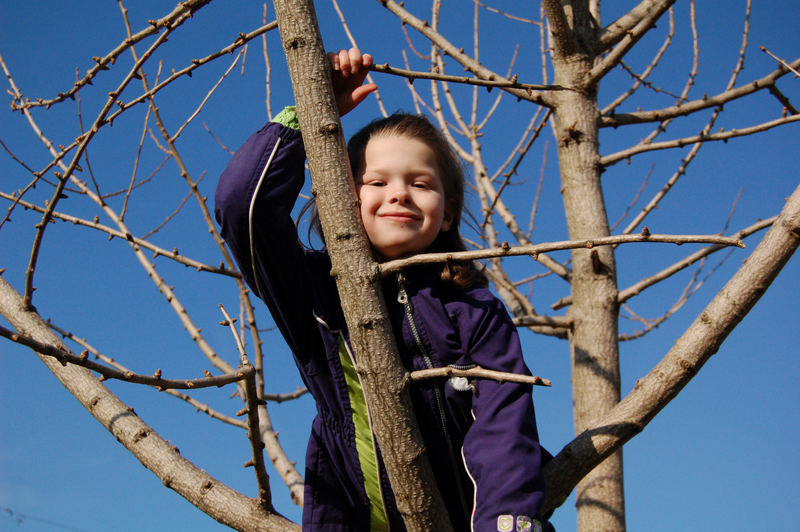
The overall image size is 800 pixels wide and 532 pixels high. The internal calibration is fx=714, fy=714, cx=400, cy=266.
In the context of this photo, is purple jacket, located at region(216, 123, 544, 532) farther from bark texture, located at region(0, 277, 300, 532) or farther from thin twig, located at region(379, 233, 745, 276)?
thin twig, located at region(379, 233, 745, 276)

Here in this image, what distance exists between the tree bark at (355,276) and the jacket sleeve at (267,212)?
187 millimetres

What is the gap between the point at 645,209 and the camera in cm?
276

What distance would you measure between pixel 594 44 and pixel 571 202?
2.03ft

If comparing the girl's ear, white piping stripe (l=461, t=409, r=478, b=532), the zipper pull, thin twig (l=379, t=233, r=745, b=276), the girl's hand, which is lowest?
white piping stripe (l=461, t=409, r=478, b=532)

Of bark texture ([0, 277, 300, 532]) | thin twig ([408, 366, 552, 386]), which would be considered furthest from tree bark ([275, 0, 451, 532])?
bark texture ([0, 277, 300, 532])

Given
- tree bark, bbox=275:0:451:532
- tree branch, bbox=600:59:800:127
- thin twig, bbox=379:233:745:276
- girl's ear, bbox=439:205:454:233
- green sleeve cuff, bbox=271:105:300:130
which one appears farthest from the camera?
tree branch, bbox=600:59:800:127

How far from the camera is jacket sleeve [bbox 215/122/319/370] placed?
4.82ft

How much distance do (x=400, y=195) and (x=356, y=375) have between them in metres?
0.43

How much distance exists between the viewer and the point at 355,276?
1277 millimetres

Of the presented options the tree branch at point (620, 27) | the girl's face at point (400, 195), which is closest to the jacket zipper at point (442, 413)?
the girl's face at point (400, 195)

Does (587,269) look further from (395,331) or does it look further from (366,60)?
(366,60)

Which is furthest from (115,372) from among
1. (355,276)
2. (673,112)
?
(673,112)

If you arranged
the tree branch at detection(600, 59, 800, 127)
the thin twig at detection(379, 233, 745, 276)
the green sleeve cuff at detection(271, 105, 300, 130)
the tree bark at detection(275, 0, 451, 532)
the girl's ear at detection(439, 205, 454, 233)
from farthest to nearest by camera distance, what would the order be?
1. the tree branch at detection(600, 59, 800, 127)
2. the girl's ear at detection(439, 205, 454, 233)
3. the green sleeve cuff at detection(271, 105, 300, 130)
4. the tree bark at detection(275, 0, 451, 532)
5. the thin twig at detection(379, 233, 745, 276)

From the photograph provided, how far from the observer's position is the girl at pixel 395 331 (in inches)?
57.1
